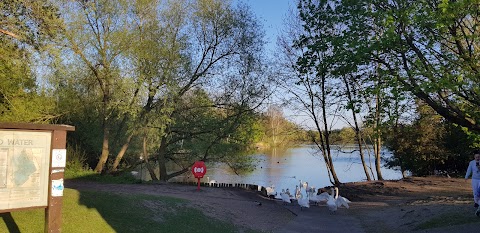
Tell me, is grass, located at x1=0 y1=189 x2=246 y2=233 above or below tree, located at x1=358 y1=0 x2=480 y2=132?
below

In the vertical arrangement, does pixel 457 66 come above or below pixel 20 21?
below

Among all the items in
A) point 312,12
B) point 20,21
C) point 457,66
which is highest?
point 312,12

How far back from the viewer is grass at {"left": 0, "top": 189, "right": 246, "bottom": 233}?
26.8 ft

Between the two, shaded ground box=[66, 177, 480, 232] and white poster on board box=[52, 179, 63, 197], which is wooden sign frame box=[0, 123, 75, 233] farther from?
shaded ground box=[66, 177, 480, 232]

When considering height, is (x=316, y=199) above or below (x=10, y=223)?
below

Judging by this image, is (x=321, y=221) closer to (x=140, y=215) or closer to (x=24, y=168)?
(x=140, y=215)

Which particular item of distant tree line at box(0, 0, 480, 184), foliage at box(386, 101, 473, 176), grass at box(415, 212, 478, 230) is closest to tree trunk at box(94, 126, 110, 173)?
distant tree line at box(0, 0, 480, 184)

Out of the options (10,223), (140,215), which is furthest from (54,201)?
(140,215)

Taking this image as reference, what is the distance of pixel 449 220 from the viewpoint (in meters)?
10.5

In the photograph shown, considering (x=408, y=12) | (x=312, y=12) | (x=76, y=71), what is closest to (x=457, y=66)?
(x=408, y=12)

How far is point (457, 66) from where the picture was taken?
40.9 ft

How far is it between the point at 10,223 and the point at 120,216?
2232mm

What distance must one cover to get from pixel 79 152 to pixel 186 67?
7035 mm

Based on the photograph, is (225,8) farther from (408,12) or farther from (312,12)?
(408,12)
